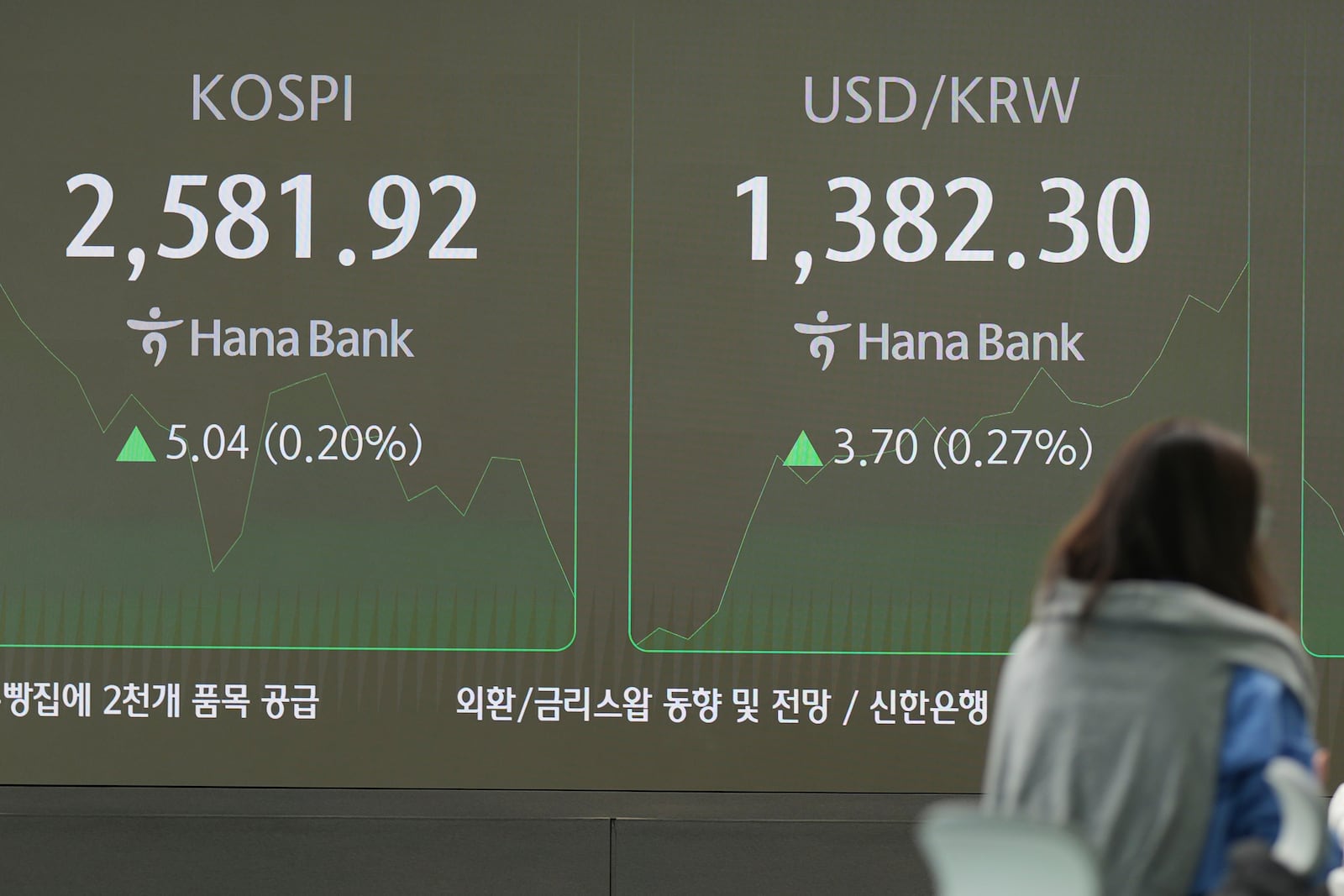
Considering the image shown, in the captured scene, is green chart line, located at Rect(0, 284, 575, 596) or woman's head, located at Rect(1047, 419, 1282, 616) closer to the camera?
woman's head, located at Rect(1047, 419, 1282, 616)

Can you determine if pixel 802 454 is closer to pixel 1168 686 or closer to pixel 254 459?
pixel 254 459

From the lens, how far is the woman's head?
5.71ft

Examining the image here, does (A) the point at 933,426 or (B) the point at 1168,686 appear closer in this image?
(B) the point at 1168,686

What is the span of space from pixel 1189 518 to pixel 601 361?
→ 201 centimetres

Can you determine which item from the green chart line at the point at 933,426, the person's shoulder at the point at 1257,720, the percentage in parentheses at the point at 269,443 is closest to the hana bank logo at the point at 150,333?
the percentage in parentheses at the point at 269,443

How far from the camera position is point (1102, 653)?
1735mm

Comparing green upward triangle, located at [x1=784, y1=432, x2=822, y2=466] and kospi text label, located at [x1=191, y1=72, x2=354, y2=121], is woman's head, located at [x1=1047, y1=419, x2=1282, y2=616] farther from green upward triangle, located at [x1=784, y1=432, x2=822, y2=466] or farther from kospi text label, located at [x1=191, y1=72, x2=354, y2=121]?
kospi text label, located at [x1=191, y1=72, x2=354, y2=121]

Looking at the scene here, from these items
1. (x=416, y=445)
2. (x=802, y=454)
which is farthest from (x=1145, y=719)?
(x=416, y=445)

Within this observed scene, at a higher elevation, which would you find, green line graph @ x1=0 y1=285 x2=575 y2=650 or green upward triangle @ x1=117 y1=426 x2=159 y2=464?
green upward triangle @ x1=117 y1=426 x2=159 y2=464

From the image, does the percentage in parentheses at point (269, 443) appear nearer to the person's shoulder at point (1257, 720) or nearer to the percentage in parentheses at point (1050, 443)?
the percentage in parentheses at point (1050, 443)

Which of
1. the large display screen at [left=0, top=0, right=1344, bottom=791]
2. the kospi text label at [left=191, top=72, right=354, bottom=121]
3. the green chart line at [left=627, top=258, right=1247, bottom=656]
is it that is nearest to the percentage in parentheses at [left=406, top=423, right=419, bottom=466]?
the large display screen at [left=0, top=0, right=1344, bottom=791]

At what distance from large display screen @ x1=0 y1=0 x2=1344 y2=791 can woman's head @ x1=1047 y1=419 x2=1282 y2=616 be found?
1.78 meters

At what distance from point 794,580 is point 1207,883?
1.85m

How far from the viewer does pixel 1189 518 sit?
1743 mm
